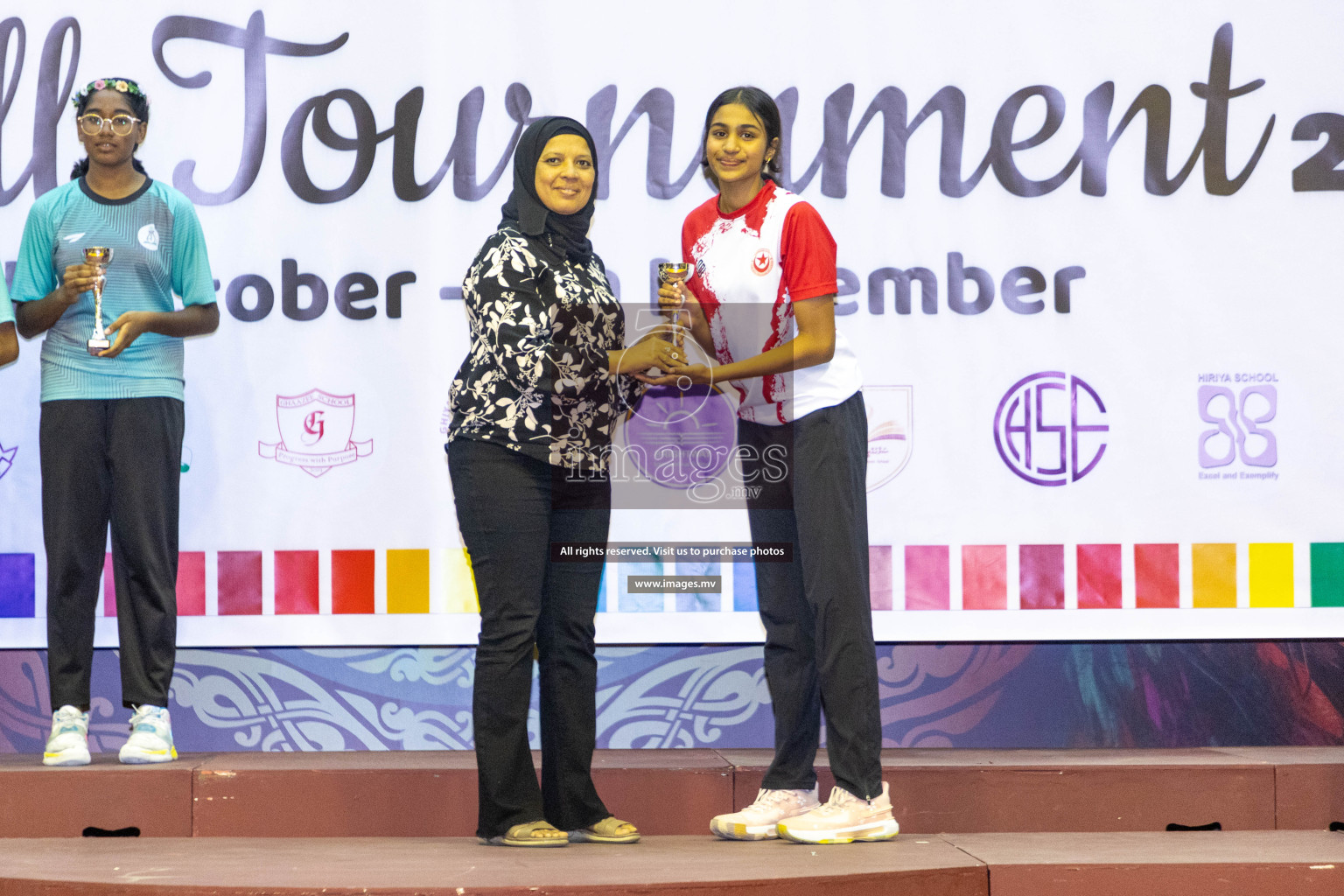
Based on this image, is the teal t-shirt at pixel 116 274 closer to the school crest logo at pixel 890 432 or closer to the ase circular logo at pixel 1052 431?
the school crest logo at pixel 890 432

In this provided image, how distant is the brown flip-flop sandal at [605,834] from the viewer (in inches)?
105

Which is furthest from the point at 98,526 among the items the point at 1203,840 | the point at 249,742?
the point at 1203,840

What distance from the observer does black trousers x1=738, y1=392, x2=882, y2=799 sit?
265 centimetres

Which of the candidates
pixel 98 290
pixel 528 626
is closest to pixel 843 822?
pixel 528 626

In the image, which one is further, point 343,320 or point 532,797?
point 343,320

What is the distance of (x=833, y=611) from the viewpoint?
2641 millimetres

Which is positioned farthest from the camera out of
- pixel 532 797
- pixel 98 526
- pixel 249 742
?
pixel 249 742

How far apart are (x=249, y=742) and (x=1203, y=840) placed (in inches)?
96.3

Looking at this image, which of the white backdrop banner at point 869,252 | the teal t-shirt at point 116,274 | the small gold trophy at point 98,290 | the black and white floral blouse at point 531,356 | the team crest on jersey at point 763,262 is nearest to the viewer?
the black and white floral blouse at point 531,356

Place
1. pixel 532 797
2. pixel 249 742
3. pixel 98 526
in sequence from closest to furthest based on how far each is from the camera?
pixel 532 797, pixel 98 526, pixel 249 742

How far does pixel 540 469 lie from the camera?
2594mm

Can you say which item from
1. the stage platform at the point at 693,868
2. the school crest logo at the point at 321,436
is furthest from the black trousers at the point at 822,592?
the school crest logo at the point at 321,436

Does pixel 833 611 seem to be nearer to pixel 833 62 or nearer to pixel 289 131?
pixel 833 62

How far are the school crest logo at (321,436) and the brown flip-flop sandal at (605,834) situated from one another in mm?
1405
